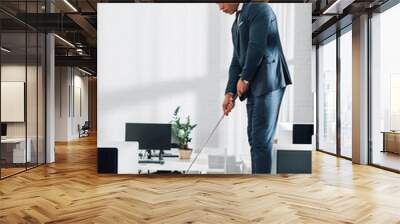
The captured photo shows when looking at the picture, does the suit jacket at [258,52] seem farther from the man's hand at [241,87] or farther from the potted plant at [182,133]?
the potted plant at [182,133]

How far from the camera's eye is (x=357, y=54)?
8.11m

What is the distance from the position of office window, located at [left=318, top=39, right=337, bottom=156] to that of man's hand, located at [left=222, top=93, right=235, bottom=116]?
469 cm

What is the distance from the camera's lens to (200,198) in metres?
4.78

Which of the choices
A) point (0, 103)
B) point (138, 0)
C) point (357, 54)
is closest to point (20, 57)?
point (0, 103)

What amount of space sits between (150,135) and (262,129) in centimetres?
174

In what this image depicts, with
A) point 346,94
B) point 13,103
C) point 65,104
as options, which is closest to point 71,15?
point 13,103

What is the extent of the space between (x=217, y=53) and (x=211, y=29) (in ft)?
1.30

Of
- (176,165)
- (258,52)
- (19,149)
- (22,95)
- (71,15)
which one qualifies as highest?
(71,15)

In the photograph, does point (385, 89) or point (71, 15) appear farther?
point (71, 15)

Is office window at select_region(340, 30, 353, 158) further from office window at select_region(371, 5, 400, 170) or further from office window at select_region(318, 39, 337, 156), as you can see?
office window at select_region(371, 5, 400, 170)

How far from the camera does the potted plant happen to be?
6129 mm

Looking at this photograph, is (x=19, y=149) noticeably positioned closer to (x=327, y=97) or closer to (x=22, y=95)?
(x=22, y=95)

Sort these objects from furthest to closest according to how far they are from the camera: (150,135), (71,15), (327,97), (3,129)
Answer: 1. (327,97)
2. (71,15)
3. (3,129)
4. (150,135)

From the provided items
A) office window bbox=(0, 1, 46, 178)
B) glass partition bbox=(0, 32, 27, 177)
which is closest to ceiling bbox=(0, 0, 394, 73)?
office window bbox=(0, 1, 46, 178)
